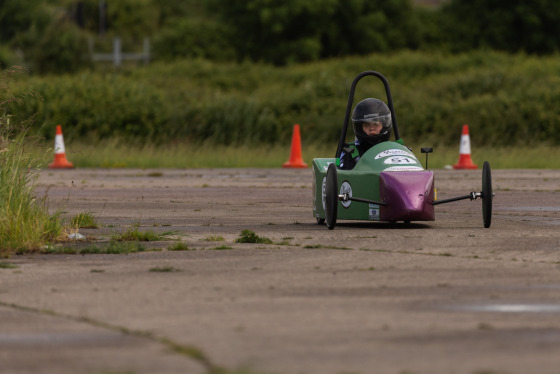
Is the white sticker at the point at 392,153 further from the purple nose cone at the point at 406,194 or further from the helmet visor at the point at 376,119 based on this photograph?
the helmet visor at the point at 376,119

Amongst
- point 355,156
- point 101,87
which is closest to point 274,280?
point 355,156

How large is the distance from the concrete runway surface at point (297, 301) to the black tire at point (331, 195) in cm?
18

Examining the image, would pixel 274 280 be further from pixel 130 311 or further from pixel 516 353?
pixel 516 353

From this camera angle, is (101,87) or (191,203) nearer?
(191,203)

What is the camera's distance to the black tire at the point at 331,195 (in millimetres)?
12125

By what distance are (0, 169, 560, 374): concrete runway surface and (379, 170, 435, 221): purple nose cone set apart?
0.62 ft

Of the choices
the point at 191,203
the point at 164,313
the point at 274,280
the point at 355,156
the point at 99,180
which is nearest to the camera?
the point at 164,313

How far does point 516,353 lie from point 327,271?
3233mm

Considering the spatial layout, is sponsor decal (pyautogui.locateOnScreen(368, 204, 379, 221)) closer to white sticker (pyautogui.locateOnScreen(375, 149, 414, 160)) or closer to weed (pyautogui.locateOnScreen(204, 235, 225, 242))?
white sticker (pyautogui.locateOnScreen(375, 149, 414, 160))

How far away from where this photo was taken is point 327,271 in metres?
9.09

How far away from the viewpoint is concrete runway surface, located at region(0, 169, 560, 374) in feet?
19.3

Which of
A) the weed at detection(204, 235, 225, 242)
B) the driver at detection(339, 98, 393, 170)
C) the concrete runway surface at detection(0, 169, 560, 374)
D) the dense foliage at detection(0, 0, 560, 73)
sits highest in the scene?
the dense foliage at detection(0, 0, 560, 73)

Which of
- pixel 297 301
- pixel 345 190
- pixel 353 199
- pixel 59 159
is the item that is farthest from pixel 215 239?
pixel 59 159

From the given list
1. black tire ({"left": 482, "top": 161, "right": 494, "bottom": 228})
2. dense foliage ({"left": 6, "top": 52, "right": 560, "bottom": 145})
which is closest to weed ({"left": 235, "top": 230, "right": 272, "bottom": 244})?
black tire ({"left": 482, "top": 161, "right": 494, "bottom": 228})
